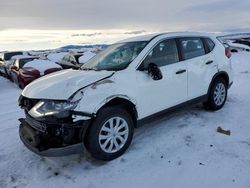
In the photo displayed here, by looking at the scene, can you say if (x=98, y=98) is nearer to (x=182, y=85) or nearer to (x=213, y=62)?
(x=182, y=85)

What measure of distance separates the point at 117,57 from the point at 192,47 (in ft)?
5.18

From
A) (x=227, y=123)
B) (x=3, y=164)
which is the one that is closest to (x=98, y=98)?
(x=3, y=164)

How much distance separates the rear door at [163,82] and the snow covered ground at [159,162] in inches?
22.4

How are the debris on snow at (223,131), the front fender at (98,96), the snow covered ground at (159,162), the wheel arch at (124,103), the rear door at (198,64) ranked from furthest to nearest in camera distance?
1. the rear door at (198,64)
2. the debris on snow at (223,131)
3. the wheel arch at (124,103)
4. the front fender at (98,96)
5. the snow covered ground at (159,162)

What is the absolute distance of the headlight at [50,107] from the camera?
352 centimetres

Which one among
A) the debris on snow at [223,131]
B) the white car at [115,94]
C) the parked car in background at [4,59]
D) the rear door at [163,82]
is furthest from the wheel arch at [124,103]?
the parked car in background at [4,59]

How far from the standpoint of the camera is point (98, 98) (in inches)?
145

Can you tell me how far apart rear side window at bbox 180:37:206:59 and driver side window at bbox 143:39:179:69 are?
24cm

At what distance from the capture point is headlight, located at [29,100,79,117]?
3518 mm

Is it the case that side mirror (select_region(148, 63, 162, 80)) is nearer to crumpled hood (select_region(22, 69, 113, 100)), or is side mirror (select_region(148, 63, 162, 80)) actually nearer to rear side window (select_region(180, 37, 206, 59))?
crumpled hood (select_region(22, 69, 113, 100))

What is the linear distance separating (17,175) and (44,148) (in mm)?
618

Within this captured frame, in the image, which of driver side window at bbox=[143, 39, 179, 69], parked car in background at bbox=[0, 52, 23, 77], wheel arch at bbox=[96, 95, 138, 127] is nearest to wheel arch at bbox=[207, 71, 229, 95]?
driver side window at bbox=[143, 39, 179, 69]

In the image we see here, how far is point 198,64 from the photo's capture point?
525 cm

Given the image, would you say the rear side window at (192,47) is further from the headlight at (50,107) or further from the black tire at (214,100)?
the headlight at (50,107)
